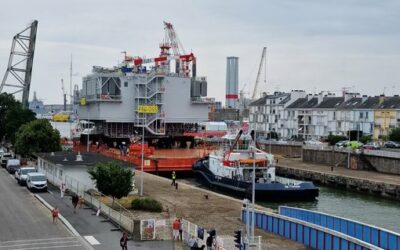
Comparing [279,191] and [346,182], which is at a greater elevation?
[279,191]

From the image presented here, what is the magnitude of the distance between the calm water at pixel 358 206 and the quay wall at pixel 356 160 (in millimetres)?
8916

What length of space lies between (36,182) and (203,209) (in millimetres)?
13228

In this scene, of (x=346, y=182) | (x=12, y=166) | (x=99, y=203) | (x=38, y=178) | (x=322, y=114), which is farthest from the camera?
(x=322, y=114)

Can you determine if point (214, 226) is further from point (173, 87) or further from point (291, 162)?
point (173, 87)

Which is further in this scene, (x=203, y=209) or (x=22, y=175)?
(x=22, y=175)

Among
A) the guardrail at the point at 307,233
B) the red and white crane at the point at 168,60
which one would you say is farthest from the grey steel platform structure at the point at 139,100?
the guardrail at the point at 307,233

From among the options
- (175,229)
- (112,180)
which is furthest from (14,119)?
(175,229)

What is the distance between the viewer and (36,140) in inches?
2562

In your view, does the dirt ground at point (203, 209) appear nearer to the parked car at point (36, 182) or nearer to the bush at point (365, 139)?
the parked car at point (36, 182)

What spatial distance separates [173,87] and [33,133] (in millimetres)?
29821

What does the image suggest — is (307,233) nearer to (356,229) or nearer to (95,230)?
(356,229)

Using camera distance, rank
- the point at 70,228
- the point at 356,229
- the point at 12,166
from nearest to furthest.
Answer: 1. the point at 356,229
2. the point at 70,228
3. the point at 12,166

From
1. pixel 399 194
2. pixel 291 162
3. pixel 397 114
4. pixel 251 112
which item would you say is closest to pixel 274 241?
pixel 399 194

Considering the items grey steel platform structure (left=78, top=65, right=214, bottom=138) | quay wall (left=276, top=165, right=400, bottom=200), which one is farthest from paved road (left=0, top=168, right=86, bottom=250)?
grey steel platform structure (left=78, top=65, right=214, bottom=138)
